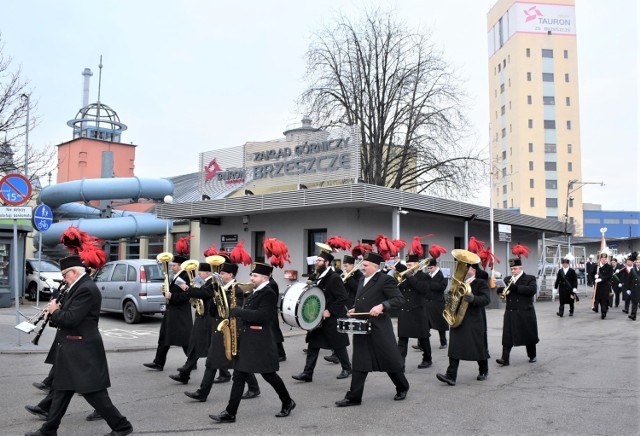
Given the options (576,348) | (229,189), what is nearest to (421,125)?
(229,189)

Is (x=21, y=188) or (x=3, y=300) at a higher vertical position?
(x=21, y=188)

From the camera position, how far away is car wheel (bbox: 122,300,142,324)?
585 inches

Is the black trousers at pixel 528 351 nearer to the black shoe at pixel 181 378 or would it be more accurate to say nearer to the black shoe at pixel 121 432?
the black shoe at pixel 181 378

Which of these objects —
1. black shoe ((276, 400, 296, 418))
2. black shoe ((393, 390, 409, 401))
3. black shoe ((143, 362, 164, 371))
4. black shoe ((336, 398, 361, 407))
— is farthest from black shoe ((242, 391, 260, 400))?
black shoe ((143, 362, 164, 371))

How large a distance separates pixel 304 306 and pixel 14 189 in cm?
667

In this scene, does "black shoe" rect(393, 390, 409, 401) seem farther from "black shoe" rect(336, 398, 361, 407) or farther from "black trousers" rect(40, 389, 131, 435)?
"black trousers" rect(40, 389, 131, 435)

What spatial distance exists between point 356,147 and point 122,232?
1182 centimetres

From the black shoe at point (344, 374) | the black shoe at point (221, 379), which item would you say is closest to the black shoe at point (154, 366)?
the black shoe at point (221, 379)

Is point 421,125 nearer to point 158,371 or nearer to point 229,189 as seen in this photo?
point 229,189

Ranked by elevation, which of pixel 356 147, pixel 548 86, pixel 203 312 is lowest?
pixel 203 312

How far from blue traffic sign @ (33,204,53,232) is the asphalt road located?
2.53 meters

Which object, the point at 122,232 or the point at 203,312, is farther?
the point at 122,232

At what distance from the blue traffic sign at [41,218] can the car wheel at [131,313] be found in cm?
311

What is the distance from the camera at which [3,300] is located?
63.8 ft
